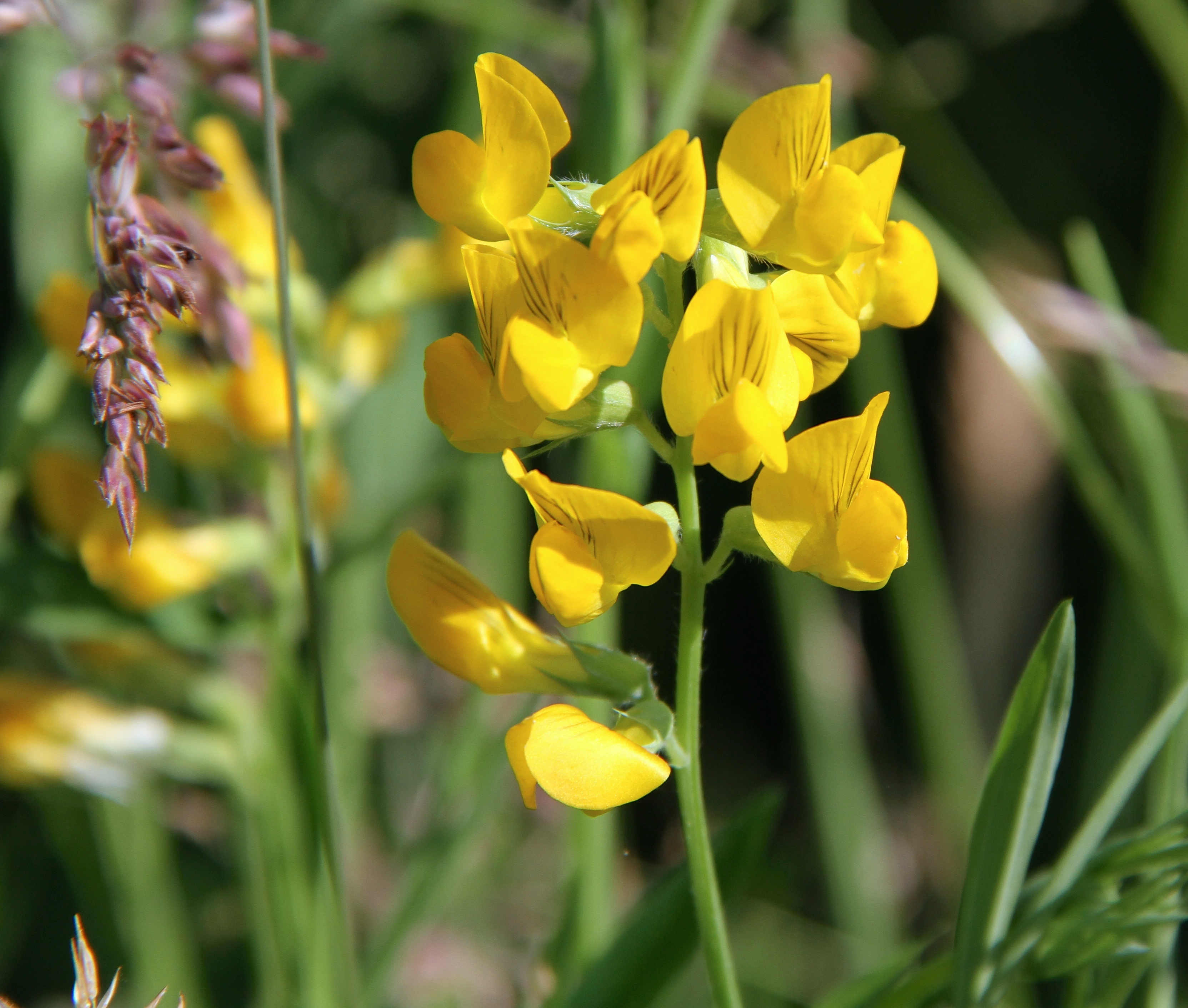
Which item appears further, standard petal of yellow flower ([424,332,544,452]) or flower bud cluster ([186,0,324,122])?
flower bud cluster ([186,0,324,122])

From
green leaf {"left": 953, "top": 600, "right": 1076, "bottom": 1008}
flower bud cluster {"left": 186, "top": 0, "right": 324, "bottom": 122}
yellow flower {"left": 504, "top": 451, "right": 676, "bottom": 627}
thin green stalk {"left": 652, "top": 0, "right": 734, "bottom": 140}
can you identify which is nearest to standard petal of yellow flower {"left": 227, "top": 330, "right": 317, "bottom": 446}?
flower bud cluster {"left": 186, "top": 0, "right": 324, "bottom": 122}

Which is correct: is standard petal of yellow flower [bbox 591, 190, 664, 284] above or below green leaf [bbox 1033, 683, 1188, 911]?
above

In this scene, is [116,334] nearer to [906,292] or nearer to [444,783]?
[906,292]

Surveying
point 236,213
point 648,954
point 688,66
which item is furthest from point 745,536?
point 236,213

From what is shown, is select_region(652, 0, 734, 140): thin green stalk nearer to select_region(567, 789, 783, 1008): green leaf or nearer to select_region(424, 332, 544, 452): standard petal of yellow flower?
select_region(424, 332, 544, 452): standard petal of yellow flower

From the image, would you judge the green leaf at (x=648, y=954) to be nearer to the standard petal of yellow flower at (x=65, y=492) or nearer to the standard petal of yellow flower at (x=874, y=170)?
the standard petal of yellow flower at (x=874, y=170)

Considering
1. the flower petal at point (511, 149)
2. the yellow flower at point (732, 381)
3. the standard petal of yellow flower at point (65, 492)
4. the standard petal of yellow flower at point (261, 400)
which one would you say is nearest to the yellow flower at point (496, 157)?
the flower petal at point (511, 149)

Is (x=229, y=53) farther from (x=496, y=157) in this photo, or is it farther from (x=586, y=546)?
(x=586, y=546)
